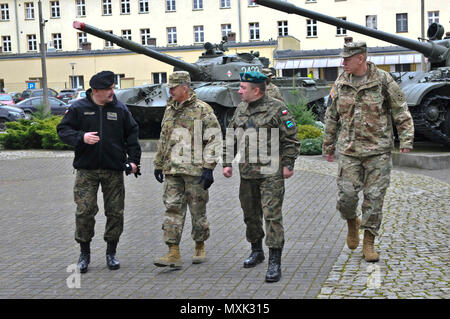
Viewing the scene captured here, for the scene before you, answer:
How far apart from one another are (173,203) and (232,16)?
178ft

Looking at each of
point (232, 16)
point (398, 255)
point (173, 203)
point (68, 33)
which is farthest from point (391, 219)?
point (68, 33)

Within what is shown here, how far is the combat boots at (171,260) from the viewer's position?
6820mm

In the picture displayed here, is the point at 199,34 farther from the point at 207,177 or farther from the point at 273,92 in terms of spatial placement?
the point at 207,177

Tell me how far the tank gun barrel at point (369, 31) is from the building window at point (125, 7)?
4919cm

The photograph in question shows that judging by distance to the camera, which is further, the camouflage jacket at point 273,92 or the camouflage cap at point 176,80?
the camouflage jacket at point 273,92

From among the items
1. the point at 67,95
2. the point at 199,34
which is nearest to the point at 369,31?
the point at 67,95

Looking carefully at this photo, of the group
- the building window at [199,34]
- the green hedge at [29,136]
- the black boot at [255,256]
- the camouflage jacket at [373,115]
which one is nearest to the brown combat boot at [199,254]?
the black boot at [255,256]

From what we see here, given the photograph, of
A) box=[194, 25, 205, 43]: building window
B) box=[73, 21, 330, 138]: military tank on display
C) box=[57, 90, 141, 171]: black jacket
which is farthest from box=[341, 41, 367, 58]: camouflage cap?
box=[194, 25, 205, 43]: building window

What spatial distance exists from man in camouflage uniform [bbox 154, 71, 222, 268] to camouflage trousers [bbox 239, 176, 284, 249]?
406 mm

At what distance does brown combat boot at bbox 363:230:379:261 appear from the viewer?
695 centimetres

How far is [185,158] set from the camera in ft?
23.2

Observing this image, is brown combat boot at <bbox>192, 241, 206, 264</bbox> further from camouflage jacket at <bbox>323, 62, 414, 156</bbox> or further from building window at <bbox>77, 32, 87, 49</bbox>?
building window at <bbox>77, 32, 87, 49</bbox>

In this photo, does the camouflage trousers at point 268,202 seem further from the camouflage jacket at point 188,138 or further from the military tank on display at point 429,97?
the military tank on display at point 429,97
